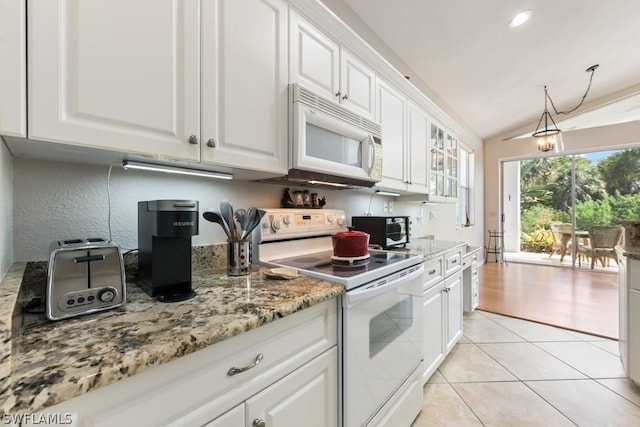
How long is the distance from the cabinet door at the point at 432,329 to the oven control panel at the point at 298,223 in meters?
0.76

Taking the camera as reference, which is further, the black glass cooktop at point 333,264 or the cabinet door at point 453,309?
the cabinet door at point 453,309

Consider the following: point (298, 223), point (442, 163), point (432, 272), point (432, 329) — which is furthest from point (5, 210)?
point (442, 163)

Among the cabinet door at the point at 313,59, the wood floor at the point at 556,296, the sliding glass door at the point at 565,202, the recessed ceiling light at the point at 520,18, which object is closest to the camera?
the cabinet door at the point at 313,59

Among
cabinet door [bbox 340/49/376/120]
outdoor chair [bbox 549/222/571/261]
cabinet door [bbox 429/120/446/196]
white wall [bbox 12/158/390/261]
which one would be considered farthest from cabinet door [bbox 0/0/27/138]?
outdoor chair [bbox 549/222/571/261]

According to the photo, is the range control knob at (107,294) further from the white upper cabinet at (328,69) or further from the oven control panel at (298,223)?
the white upper cabinet at (328,69)

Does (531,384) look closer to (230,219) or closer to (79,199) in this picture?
(230,219)

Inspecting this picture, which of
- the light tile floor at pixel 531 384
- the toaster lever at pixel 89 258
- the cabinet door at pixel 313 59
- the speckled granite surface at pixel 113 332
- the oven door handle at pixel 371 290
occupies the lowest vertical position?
the light tile floor at pixel 531 384

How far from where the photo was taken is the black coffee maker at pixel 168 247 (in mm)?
881

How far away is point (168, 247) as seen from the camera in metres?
0.93

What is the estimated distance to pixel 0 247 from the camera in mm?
698

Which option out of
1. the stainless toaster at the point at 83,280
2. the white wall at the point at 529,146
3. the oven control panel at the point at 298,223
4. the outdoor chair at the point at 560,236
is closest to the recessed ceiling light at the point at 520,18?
the oven control panel at the point at 298,223

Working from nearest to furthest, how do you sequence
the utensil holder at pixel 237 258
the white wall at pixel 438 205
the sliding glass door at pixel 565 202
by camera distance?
1. the utensil holder at pixel 237 258
2. the white wall at pixel 438 205
3. the sliding glass door at pixel 565 202

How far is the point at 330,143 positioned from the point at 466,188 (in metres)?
4.95

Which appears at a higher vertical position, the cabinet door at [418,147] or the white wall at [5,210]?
the cabinet door at [418,147]
